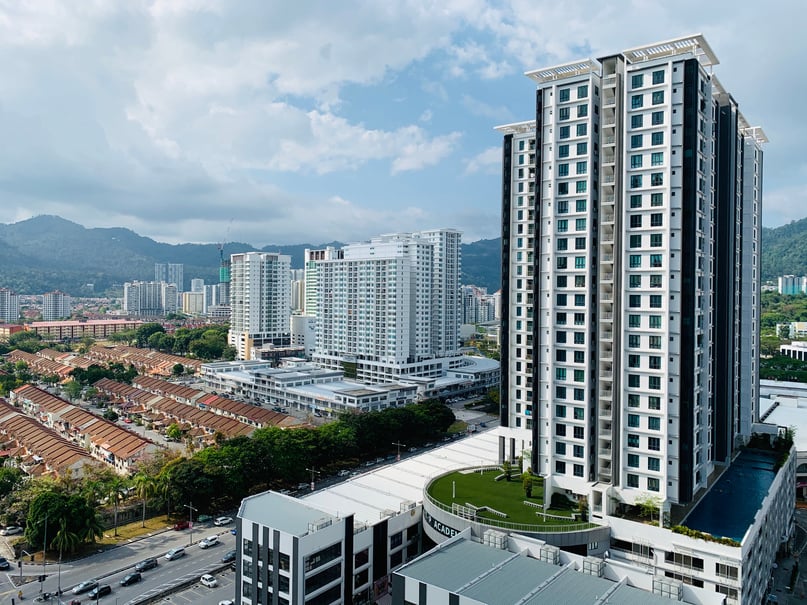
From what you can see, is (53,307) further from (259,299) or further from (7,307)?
(259,299)

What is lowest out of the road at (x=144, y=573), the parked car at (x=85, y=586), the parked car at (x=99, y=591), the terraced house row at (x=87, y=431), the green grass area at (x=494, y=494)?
the road at (x=144, y=573)

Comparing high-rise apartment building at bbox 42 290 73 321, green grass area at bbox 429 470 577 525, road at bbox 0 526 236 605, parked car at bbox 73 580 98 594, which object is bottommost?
road at bbox 0 526 236 605

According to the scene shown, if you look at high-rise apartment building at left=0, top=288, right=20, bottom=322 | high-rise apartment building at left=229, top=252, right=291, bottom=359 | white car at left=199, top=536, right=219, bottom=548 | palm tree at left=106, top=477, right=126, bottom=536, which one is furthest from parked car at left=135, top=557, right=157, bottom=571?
high-rise apartment building at left=0, top=288, right=20, bottom=322

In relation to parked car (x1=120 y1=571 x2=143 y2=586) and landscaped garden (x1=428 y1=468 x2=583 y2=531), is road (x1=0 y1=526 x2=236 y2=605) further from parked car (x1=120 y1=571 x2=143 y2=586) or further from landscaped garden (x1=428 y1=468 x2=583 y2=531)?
landscaped garden (x1=428 y1=468 x2=583 y2=531)

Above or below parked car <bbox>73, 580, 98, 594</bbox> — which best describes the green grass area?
above

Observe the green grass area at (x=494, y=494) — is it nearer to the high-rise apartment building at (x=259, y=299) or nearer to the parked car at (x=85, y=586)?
the parked car at (x=85, y=586)

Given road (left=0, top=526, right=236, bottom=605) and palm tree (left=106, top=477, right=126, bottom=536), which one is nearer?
road (left=0, top=526, right=236, bottom=605)

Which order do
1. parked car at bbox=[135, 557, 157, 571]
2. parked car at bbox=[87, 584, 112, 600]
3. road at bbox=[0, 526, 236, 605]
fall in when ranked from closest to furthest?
1. parked car at bbox=[87, 584, 112, 600]
2. road at bbox=[0, 526, 236, 605]
3. parked car at bbox=[135, 557, 157, 571]

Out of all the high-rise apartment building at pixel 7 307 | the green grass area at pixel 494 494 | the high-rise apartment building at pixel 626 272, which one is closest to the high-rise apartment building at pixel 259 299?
the green grass area at pixel 494 494
